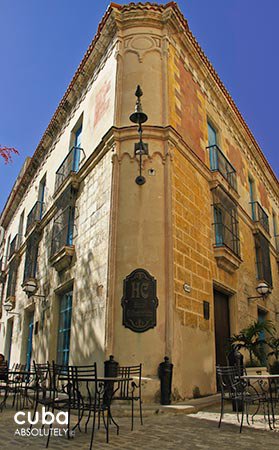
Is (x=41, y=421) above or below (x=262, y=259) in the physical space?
below

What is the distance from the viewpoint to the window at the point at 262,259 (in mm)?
13422

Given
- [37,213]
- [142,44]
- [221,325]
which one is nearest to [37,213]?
[37,213]

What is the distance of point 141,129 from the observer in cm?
817

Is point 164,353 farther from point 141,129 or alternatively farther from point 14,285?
point 14,285

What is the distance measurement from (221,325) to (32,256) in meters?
7.08

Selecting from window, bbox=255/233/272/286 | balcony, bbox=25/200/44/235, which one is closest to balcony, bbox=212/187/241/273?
window, bbox=255/233/272/286

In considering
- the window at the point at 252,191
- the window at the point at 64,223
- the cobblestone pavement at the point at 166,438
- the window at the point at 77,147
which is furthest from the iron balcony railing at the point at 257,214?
the cobblestone pavement at the point at 166,438

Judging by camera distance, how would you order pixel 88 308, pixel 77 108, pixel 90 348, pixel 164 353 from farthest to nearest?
pixel 77 108
pixel 88 308
pixel 90 348
pixel 164 353

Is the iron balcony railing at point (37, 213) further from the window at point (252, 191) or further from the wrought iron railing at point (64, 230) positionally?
the window at point (252, 191)

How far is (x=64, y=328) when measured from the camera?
978cm

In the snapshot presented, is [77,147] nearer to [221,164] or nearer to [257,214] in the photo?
[221,164]

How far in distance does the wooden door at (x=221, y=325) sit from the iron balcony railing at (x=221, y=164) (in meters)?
3.38

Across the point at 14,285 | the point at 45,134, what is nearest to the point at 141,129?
the point at 45,134

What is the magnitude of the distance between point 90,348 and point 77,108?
7.76 metres
